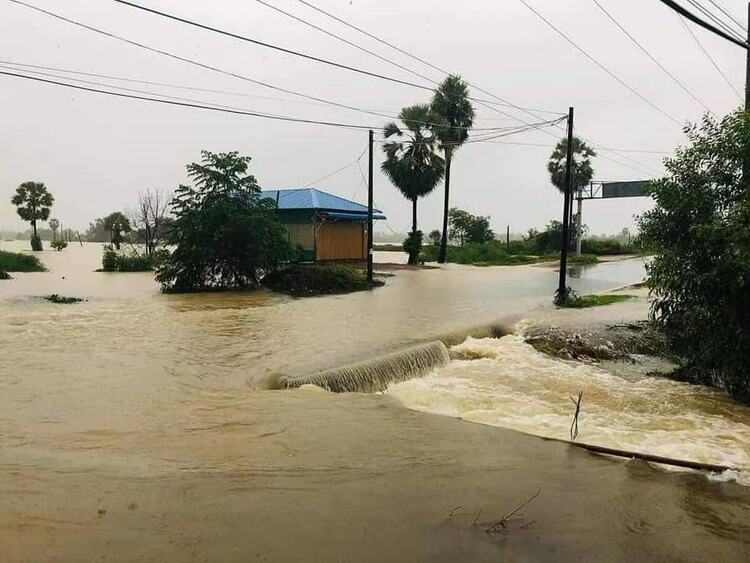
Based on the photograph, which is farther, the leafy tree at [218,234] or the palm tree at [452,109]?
the palm tree at [452,109]

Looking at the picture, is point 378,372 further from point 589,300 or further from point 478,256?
point 478,256

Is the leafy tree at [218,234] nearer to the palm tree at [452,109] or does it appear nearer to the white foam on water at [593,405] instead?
the white foam on water at [593,405]

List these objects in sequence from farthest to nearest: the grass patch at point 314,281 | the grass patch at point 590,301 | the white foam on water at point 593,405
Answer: the grass patch at point 314,281 → the grass patch at point 590,301 → the white foam on water at point 593,405

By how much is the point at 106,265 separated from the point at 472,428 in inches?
1214

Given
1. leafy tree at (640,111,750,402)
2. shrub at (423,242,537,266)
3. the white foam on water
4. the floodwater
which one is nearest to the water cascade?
the white foam on water

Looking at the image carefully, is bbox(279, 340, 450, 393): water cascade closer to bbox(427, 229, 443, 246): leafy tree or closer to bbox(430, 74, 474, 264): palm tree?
bbox(430, 74, 474, 264): palm tree

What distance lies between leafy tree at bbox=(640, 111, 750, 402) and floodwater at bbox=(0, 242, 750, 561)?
77 centimetres

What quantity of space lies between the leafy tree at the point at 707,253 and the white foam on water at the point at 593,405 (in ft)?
2.19

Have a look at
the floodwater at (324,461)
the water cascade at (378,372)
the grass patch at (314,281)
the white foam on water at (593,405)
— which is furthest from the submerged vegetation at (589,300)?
the water cascade at (378,372)

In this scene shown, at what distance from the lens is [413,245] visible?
38.7 m

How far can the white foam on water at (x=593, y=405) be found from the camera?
7.04 metres

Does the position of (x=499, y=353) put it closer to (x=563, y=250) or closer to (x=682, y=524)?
(x=682, y=524)

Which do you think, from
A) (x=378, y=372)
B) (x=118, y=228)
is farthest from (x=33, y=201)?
(x=378, y=372)

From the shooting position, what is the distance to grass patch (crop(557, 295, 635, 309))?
63.0ft
